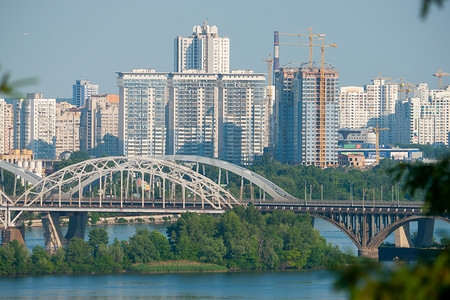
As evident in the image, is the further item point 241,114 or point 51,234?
point 241,114

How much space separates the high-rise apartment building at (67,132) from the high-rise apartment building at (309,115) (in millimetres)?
42192

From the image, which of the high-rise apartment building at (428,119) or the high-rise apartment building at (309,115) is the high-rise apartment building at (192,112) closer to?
the high-rise apartment building at (309,115)

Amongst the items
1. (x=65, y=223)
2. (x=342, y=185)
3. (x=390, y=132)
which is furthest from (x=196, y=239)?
(x=390, y=132)

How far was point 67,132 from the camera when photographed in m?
161

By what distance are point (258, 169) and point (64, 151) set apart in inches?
2252

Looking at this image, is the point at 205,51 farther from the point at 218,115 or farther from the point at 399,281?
the point at 399,281

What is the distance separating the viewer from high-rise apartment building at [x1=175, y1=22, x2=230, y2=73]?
623 ft

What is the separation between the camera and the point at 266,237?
182 feet

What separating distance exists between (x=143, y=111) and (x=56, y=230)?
8079 cm

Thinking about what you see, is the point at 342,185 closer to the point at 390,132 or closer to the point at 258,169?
the point at 258,169

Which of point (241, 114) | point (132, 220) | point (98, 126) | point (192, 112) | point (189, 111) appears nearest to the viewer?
point (132, 220)

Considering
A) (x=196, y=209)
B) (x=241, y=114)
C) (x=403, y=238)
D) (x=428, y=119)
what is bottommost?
(x=403, y=238)

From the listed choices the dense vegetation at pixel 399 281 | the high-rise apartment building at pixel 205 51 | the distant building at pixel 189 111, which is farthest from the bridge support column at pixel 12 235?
the high-rise apartment building at pixel 205 51

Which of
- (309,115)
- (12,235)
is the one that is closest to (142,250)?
(12,235)
